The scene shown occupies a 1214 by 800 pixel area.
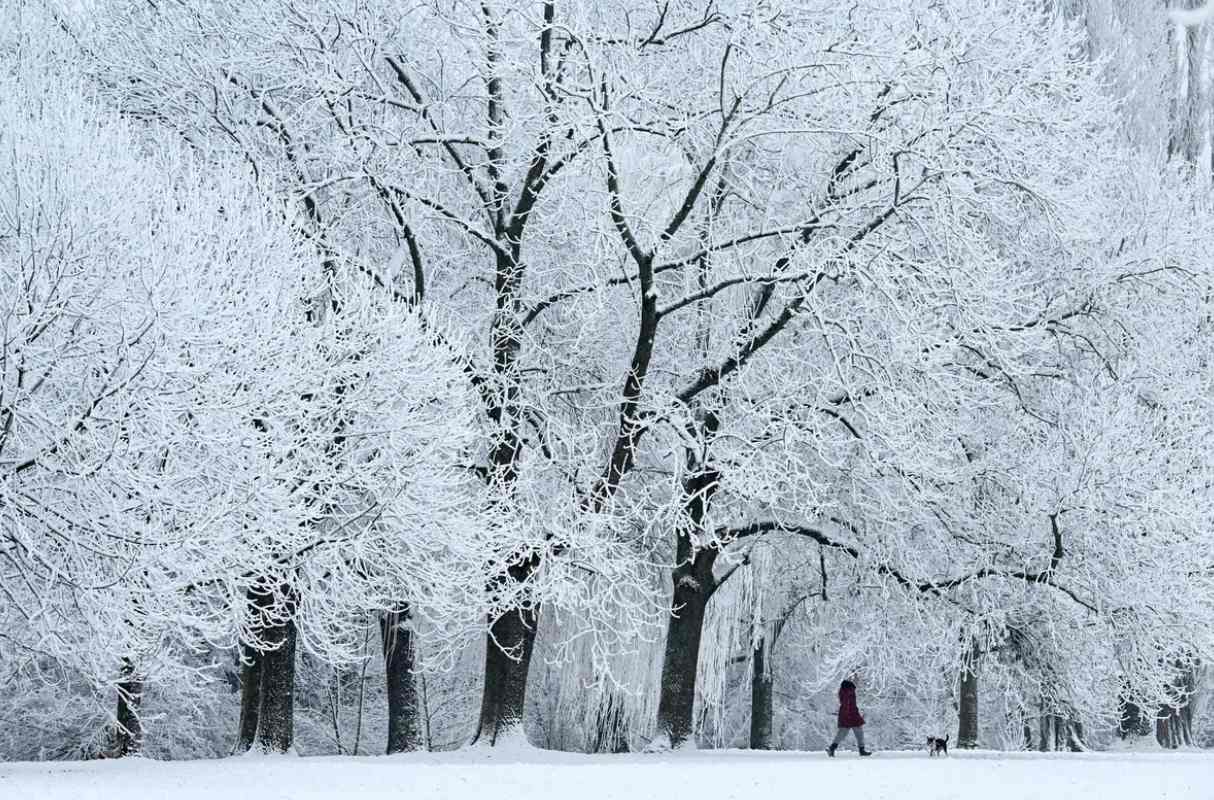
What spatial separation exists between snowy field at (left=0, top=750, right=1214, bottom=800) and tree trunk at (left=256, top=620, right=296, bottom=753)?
162cm

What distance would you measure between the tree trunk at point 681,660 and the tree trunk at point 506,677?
1782 mm

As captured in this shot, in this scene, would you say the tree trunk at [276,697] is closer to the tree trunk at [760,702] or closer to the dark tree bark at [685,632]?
the dark tree bark at [685,632]

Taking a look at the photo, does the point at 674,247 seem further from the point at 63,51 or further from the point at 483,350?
the point at 63,51

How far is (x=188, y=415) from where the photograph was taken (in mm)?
13734

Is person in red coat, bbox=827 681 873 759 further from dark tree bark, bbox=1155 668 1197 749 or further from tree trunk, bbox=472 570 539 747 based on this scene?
dark tree bark, bbox=1155 668 1197 749

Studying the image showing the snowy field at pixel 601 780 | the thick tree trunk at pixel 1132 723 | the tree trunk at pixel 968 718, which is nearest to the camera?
the snowy field at pixel 601 780

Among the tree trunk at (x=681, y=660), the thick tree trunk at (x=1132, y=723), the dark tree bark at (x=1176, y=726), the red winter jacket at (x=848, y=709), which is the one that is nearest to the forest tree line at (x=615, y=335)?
the tree trunk at (x=681, y=660)

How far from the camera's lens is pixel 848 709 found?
59.8 ft

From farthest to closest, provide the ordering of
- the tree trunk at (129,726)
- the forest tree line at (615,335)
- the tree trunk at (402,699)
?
the tree trunk at (402,699) → the tree trunk at (129,726) → the forest tree line at (615,335)

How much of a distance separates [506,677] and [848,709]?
169 inches

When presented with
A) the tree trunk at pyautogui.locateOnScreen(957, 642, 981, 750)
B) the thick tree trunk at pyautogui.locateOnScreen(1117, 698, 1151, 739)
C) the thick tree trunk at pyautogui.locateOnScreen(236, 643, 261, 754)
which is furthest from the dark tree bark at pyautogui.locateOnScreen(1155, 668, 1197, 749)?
the thick tree trunk at pyautogui.locateOnScreen(236, 643, 261, 754)

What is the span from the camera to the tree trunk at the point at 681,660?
17938 millimetres

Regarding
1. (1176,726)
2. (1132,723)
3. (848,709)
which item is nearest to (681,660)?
(848,709)

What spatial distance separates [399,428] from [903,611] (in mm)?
7505
